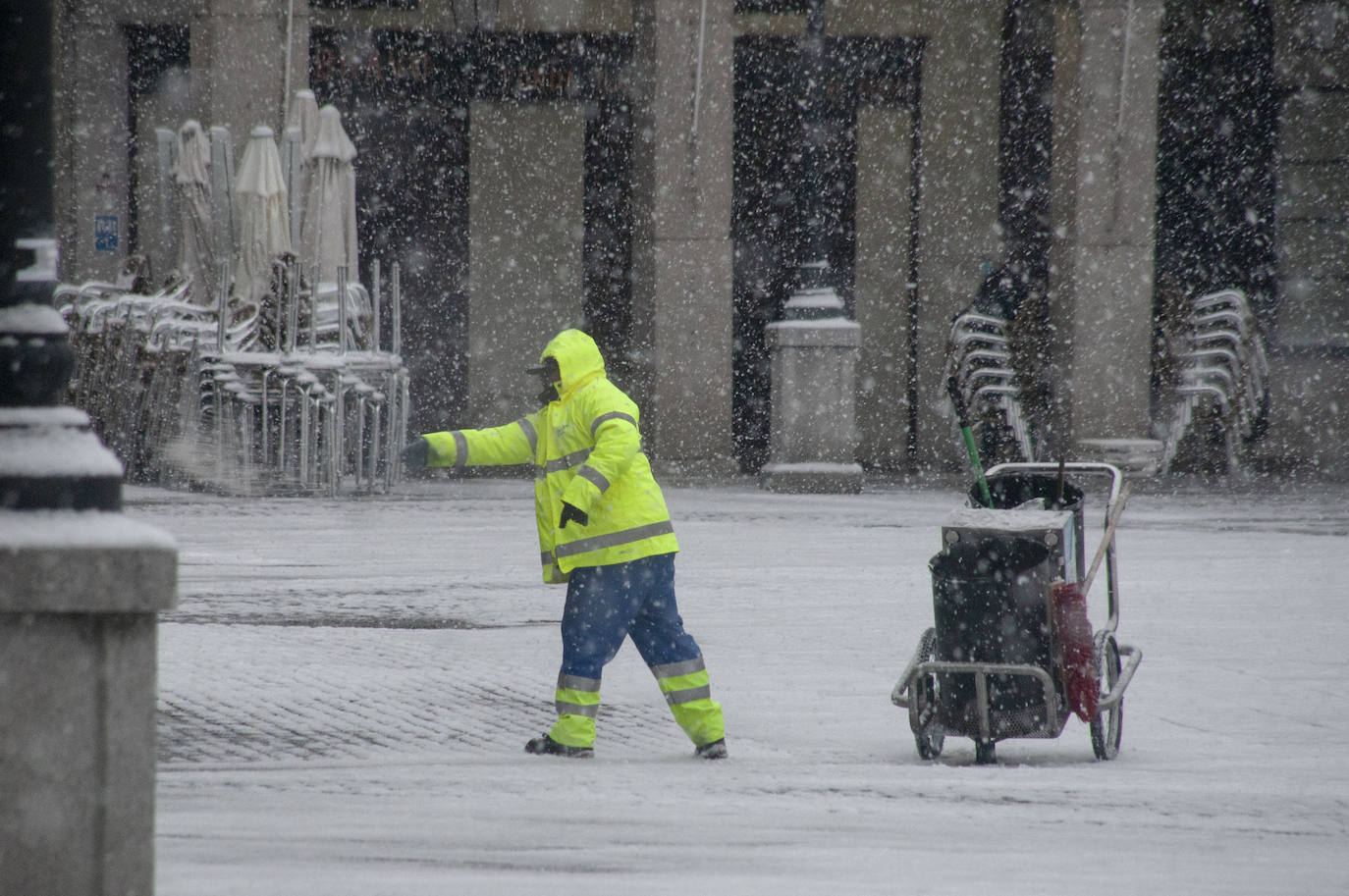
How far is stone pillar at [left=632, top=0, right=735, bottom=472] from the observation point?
18.7 m

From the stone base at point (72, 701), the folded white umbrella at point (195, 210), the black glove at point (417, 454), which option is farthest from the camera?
the folded white umbrella at point (195, 210)

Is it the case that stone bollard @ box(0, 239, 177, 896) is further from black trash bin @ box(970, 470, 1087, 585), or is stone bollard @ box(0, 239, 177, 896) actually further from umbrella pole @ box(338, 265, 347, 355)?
umbrella pole @ box(338, 265, 347, 355)

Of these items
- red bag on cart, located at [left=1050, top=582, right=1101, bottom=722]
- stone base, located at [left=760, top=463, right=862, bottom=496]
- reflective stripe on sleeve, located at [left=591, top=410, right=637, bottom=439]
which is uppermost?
reflective stripe on sleeve, located at [left=591, top=410, right=637, bottom=439]

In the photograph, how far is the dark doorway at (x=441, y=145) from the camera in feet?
69.0

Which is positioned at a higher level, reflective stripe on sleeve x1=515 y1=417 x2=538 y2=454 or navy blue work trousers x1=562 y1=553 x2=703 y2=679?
reflective stripe on sleeve x1=515 y1=417 x2=538 y2=454

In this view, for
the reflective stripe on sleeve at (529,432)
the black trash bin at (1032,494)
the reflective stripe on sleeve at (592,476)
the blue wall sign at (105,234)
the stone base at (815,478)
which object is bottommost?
the stone base at (815,478)

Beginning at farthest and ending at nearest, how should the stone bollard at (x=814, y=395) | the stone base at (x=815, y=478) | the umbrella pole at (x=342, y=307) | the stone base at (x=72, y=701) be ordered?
the stone base at (x=815, y=478) < the stone bollard at (x=814, y=395) < the umbrella pole at (x=342, y=307) < the stone base at (x=72, y=701)

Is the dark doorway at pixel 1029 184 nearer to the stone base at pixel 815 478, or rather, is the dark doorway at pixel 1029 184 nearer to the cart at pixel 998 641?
the stone base at pixel 815 478

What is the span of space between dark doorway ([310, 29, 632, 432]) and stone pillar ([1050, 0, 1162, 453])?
4.87 m

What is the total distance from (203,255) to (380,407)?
2127 mm

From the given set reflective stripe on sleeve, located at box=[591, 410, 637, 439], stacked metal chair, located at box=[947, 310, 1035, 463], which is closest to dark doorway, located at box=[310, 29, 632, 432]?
stacked metal chair, located at box=[947, 310, 1035, 463]

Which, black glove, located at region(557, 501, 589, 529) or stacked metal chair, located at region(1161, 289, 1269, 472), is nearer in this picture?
black glove, located at region(557, 501, 589, 529)

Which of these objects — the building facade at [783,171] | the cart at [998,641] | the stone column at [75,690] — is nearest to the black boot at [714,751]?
the cart at [998,641]

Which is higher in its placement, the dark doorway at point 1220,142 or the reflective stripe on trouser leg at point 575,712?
the dark doorway at point 1220,142
